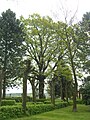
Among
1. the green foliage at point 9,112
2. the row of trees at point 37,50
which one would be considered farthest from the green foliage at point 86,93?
the green foliage at point 9,112

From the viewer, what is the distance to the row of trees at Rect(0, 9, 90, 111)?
3017 centimetres

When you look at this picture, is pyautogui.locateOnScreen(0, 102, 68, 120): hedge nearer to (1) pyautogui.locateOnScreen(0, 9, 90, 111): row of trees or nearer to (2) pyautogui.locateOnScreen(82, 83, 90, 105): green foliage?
(2) pyautogui.locateOnScreen(82, 83, 90, 105): green foliage

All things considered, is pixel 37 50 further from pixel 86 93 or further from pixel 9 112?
pixel 9 112

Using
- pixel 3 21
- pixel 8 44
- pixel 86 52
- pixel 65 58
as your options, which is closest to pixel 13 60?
pixel 8 44

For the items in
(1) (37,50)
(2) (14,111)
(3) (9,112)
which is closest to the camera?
(3) (9,112)

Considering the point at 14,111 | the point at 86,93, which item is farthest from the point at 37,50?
the point at 14,111

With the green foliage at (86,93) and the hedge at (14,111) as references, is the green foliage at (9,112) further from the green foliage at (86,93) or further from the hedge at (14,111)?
the green foliage at (86,93)

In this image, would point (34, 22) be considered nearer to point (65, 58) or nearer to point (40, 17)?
point (40, 17)

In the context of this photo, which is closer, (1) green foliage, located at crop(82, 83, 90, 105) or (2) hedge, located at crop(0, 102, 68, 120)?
(2) hedge, located at crop(0, 102, 68, 120)

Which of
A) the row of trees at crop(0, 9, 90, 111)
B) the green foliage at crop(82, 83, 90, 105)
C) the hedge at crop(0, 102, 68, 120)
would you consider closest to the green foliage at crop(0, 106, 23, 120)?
the hedge at crop(0, 102, 68, 120)

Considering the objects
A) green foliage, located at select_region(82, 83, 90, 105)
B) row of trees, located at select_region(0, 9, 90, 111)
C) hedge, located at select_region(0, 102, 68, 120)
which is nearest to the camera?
hedge, located at select_region(0, 102, 68, 120)

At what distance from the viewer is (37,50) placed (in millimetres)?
37844

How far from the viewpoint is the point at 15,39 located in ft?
109

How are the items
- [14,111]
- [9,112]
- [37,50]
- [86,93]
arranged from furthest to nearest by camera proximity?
[37,50], [86,93], [14,111], [9,112]
